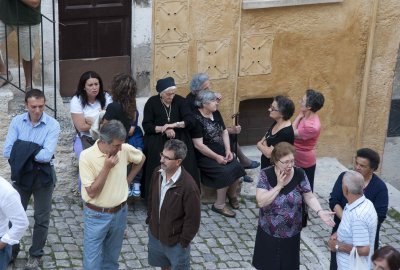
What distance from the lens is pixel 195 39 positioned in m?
10.8

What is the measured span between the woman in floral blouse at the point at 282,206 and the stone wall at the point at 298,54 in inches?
130

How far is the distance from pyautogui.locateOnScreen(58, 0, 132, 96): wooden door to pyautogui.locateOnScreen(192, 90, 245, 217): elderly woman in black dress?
1.55 meters

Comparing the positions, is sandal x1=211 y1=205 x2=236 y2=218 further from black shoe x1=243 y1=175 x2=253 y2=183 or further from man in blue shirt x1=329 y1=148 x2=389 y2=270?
man in blue shirt x1=329 y1=148 x2=389 y2=270

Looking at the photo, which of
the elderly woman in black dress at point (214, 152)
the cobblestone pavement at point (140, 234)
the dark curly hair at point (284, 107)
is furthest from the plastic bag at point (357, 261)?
the elderly woman in black dress at point (214, 152)

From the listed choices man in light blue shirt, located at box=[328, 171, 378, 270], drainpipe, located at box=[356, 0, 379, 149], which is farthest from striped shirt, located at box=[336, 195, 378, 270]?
drainpipe, located at box=[356, 0, 379, 149]

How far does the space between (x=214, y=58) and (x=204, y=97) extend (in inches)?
54.4

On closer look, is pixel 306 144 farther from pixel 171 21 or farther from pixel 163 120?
pixel 171 21

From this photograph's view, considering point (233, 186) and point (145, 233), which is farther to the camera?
point (233, 186)

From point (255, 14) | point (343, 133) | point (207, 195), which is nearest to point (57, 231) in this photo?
point (207, 195)

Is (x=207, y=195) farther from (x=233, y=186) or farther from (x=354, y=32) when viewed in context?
(x=354, y=32)

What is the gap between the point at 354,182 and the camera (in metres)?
7.38

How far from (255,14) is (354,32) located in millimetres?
1399

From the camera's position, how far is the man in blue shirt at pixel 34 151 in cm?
805

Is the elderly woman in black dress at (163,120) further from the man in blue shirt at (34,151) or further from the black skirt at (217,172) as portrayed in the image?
the man in blue shirt at (34,151)
